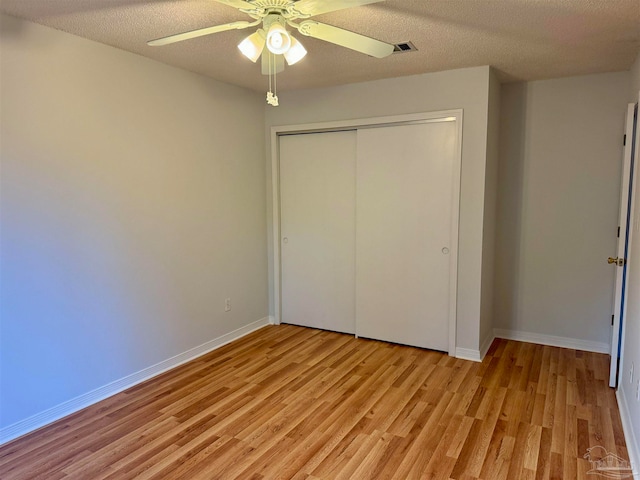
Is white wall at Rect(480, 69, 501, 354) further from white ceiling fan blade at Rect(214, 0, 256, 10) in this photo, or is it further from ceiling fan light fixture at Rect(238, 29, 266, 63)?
white ceiling fan blade at Rect(214, 0, 256, 10)

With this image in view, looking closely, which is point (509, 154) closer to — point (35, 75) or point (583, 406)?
point (583, 406)

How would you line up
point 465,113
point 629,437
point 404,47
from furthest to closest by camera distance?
1. point 465,113
2. point 404,47
3. point 629,437

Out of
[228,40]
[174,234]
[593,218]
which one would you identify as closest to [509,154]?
[593,218]

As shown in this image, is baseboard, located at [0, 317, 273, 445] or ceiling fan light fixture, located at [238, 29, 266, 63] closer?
ceiling fan light fixture, located at [238, 29, 266, 63]

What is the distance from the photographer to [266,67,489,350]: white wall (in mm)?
3357

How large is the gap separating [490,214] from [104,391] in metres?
3.27

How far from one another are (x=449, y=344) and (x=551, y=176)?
1.71 meters

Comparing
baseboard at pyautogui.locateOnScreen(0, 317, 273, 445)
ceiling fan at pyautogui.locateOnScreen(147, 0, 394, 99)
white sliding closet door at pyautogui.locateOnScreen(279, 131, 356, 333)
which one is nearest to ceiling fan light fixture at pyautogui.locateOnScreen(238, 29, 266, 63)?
ceiling fan at pyautogui.locateOnScreen(147, 0, 394, 99)

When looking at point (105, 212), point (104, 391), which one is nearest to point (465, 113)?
point (105, 212)

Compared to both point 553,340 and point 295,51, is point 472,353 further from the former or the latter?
point 295,51

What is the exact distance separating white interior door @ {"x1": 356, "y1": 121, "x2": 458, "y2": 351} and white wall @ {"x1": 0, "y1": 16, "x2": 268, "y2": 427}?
1.19 meters

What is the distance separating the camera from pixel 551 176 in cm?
374

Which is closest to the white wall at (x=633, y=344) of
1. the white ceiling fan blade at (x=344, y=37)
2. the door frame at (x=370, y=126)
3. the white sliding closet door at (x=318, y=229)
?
the door frame at (x=370, y=126)

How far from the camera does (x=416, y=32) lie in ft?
8.34
